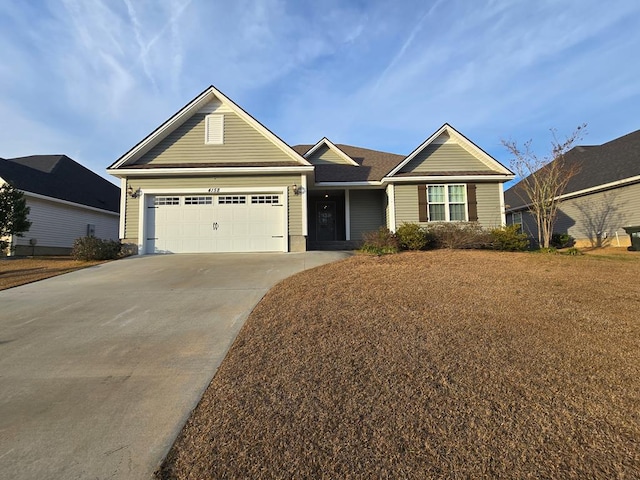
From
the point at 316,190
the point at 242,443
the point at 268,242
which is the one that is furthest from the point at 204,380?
the point at 316,190

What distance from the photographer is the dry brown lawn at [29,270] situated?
8.73m

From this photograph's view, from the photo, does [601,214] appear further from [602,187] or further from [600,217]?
[602,187]

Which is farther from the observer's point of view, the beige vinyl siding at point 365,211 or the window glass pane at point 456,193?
the beige vinyl siding at point 365,211

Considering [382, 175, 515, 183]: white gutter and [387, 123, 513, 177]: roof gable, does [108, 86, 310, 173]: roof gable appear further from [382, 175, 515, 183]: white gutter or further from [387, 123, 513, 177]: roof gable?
[387, 123, 513, 177]: roof gable

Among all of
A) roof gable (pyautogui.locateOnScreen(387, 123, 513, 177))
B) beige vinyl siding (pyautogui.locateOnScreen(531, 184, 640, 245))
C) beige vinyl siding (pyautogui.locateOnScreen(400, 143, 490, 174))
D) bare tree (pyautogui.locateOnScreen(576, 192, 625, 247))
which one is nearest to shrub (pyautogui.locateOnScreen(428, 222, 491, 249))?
roof gable (pyautogui.locateOnScreen(387, 123, 513, 177))

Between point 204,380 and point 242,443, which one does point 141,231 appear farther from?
point 242,443

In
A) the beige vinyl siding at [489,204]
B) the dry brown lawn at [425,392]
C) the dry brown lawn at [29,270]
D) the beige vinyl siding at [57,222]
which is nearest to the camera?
the dry brown lawn at [425,392]

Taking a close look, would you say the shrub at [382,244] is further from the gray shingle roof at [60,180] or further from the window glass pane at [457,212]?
the gray shingle roof at [60,180]

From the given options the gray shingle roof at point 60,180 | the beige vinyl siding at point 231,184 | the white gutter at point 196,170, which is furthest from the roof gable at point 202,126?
the gray shingle roof at point 60,180

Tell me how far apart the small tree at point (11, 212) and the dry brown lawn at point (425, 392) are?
564 inches

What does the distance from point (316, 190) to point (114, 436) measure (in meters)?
14.2

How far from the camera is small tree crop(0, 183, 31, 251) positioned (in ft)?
44.4

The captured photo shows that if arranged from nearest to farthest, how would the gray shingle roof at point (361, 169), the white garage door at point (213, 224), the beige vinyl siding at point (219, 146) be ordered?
the white garage door at point (213, 224) < the beige vinyl siding at point (219, 146) < the gray shingle roof at point (361, 169)

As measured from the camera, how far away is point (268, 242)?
1333 cm
